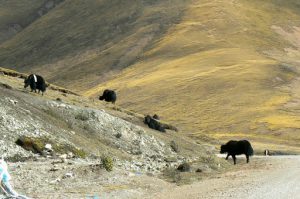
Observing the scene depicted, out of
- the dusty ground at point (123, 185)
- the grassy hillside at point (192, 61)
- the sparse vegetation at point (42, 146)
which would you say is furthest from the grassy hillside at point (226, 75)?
the dusty ground at point (123, 185)

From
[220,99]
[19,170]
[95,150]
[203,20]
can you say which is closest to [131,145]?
[95,150]

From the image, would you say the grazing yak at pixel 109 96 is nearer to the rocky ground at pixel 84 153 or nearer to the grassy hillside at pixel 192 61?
the grassy hillside at pixel 192 61

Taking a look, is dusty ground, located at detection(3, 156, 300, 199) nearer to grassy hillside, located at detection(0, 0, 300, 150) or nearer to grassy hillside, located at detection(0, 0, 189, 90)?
grassy hillside, located at detection(0, 0, 300, 150)

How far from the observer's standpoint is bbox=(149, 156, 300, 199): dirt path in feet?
69.5

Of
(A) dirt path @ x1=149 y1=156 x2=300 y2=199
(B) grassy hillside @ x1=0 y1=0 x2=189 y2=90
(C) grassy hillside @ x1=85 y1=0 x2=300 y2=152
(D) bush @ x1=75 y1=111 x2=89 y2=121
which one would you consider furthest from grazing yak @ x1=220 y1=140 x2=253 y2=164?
(B) grassy hillside @ x1=0 y1=0 x2=189 y2=90

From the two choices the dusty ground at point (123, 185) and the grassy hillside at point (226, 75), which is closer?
the dusty ground at point (123, 185)

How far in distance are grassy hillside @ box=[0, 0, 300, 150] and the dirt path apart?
1339 inches

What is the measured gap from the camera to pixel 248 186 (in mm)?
23859

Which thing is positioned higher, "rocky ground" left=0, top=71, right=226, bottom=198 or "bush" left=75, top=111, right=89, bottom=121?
"bush" left=75, top=111, right=89, bottom=121

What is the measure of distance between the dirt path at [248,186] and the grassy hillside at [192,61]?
34.0m

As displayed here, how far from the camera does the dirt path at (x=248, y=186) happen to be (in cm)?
2119

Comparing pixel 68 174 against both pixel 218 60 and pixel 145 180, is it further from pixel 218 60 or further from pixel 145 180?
pixel 218 60

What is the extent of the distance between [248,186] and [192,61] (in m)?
108

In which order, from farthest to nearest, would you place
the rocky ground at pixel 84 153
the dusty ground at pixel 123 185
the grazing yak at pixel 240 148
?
1. the grazing yak at pixel 240 148
2. the rocky ground at pixel 84 153
3. the dusty ground at pixel 123 185
